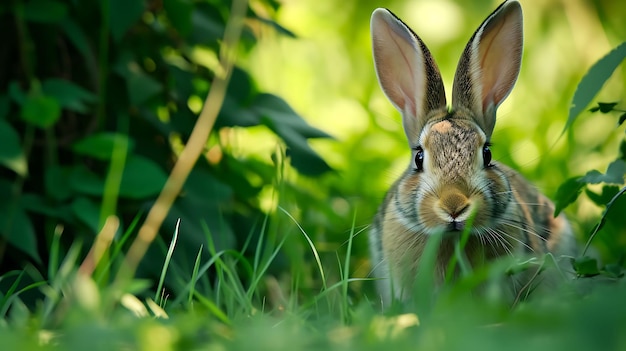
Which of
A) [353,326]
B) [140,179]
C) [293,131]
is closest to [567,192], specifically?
[353,326]

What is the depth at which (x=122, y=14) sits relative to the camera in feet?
10.9

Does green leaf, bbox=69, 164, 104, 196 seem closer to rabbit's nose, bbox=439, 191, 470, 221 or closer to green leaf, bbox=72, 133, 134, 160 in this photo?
green leaf, bbox=72, 133, 134, 160

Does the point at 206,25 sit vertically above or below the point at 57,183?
above

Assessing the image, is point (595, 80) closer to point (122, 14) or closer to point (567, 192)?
point (567, 192)

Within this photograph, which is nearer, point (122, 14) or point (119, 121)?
point (122, 14)

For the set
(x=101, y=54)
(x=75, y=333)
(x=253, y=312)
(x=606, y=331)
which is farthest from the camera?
(x=101, y=54)

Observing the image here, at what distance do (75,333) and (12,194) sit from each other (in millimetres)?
1722

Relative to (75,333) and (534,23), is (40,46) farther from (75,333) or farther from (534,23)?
(534,23)

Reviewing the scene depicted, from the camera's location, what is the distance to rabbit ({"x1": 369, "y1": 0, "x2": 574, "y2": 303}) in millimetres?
2893

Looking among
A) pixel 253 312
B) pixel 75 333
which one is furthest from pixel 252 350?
pixel 253 312

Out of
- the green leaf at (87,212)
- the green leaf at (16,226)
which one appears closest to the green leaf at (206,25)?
the green leaf at (87,212)

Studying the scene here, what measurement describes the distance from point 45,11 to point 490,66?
1628 mm

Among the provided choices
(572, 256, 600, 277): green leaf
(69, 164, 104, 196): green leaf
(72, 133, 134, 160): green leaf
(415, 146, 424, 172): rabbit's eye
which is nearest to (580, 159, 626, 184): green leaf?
(572, 256, 600, 277): green leaf

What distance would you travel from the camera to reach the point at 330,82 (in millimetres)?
6125
